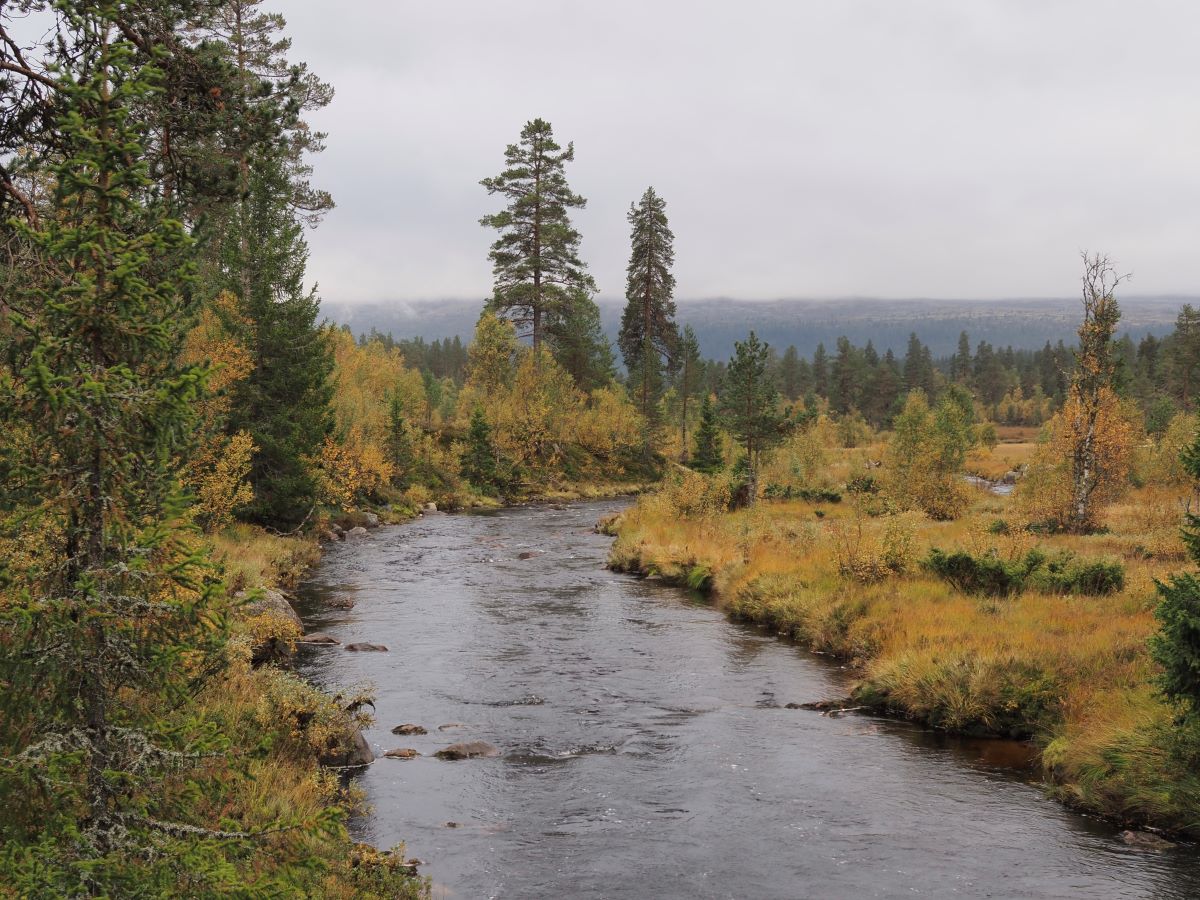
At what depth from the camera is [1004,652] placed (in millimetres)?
15938

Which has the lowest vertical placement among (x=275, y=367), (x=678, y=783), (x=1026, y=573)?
(x=678, y=783)

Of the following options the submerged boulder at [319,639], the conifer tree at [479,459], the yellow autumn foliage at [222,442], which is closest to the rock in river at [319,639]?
the submerged boulder at [319,639]

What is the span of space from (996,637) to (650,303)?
212 ft

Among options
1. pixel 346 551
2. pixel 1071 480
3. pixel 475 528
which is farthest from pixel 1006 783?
pixel 475 528

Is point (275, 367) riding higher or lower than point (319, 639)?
higher

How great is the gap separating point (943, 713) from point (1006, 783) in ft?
8.24

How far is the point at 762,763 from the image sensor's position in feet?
44.7

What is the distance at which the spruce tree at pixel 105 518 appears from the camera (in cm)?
525

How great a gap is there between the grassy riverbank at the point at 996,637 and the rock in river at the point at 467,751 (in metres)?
7.69

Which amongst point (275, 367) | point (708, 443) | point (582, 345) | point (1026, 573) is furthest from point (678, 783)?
point (582, 345)

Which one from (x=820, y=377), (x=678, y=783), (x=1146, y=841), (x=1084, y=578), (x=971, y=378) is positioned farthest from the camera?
(x=820, y=377)

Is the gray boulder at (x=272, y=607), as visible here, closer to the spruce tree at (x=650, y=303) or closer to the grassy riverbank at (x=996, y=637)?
the grassy riverbank at (x=996, y=637)

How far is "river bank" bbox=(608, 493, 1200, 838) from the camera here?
38.4 feet

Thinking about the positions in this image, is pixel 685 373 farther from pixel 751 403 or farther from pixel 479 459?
pixel 751 403
